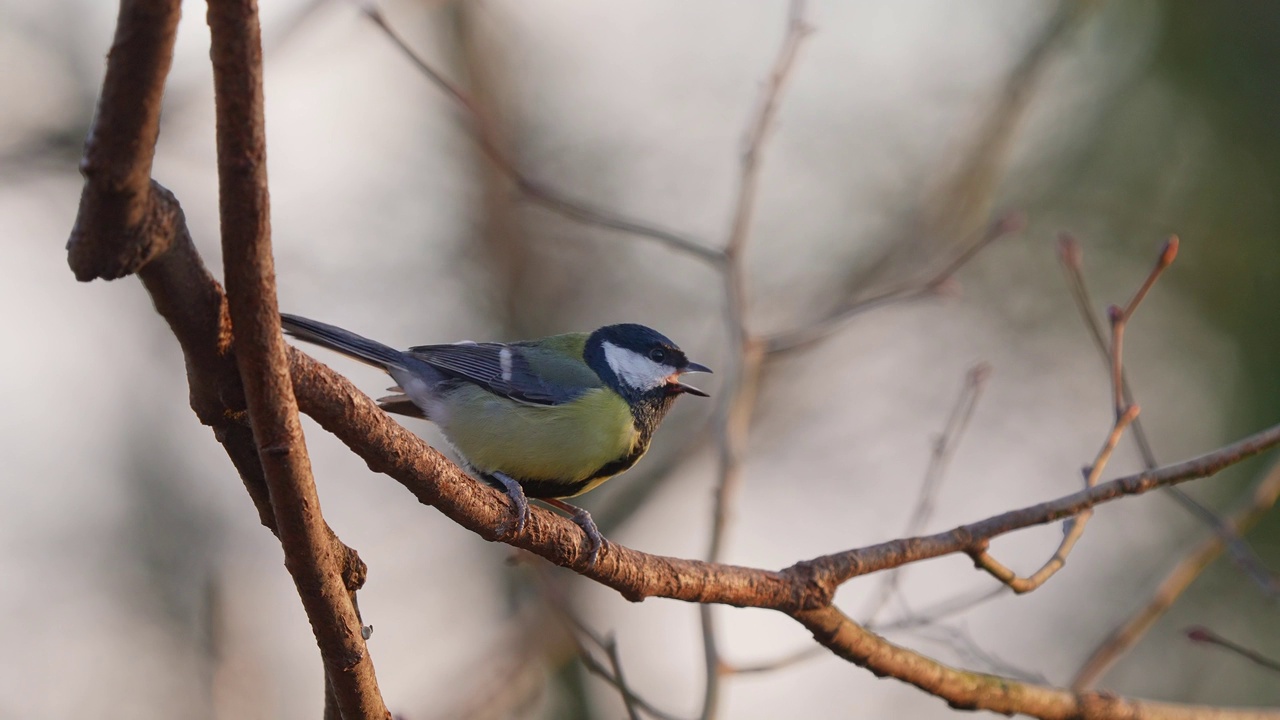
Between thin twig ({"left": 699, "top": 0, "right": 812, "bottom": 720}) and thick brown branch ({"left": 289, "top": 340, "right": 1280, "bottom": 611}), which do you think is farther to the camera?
thin twig ({"left": 699, "top": 0, "right": 812, "bottom": 720})

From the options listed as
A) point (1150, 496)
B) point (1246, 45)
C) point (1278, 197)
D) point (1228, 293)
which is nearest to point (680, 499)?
point (1150, 496)

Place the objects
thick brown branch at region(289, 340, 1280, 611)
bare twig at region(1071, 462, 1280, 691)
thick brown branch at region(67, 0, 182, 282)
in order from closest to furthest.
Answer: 1. thick brown branch at region(67, 0, 182, 282)
2. thick brown branch at region(289, 340, 1280, 611)
3. bare twig at region(1071, 462, 1280, 691)

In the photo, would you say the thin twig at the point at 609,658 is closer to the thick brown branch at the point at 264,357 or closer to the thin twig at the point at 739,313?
the thin twig at the point at 739,313

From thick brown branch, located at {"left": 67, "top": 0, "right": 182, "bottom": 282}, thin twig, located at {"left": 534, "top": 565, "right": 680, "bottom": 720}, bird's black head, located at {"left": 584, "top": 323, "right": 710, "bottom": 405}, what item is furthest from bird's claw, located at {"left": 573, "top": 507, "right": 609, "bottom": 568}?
thick brown branch, located at {"left": 67, "top": 0, "right": 182, "bottom": 282}

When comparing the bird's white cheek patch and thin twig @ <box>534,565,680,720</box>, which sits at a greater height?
the bird's white cheek patch

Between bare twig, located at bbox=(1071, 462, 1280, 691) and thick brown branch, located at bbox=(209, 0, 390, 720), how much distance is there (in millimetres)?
2701

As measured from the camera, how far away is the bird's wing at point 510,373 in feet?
11.3

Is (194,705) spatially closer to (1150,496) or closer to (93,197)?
(93,197)

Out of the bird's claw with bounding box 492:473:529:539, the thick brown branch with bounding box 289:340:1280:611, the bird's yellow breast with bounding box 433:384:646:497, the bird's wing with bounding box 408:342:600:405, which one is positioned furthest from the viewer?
the bird's wing with bounding box 408:342:600:405

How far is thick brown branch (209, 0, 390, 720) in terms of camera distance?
1146mm

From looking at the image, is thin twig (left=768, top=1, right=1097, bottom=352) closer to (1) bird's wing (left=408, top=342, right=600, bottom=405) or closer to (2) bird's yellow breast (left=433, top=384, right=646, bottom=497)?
(1) bird's wing (left=408, top=342, right=600, bottom=405)

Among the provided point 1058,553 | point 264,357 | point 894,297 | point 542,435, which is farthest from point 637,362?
point 264,357

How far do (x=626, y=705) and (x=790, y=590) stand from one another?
55 cm

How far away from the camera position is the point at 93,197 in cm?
112
